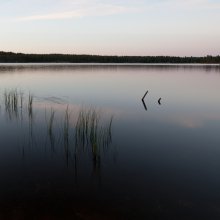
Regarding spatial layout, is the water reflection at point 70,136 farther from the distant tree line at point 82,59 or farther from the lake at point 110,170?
the distant tree line at point 82,59

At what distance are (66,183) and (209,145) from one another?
20.9ft

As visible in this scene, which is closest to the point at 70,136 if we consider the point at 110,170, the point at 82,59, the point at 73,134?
the point at 73,134

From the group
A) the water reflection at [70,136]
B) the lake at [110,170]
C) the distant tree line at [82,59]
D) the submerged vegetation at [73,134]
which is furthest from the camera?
the distant tree line at [82,59]

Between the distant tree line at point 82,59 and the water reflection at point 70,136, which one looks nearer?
the water reflection at point 70,136

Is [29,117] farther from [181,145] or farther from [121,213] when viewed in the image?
[121,213]

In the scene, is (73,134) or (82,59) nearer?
(73,134)

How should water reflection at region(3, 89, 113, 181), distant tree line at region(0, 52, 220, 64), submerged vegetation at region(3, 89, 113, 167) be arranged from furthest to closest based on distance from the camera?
distant tree line at region(0, 52, 220, 64)
submerged vegetation at region(3, 89, 113, 167)
water reflection at region(3, 89, 113, 181)

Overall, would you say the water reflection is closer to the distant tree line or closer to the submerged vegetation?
the submerged vegetation

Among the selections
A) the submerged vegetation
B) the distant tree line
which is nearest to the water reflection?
the submerged vegetation

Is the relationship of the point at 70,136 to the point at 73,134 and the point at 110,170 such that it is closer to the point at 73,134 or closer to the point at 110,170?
the point at 73,134

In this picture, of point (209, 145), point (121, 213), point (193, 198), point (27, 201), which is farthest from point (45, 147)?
point (209, 145)

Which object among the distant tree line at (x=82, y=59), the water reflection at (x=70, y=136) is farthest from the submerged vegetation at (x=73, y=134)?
the distant tree line at (x=82, y=59)

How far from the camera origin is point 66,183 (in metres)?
7.56

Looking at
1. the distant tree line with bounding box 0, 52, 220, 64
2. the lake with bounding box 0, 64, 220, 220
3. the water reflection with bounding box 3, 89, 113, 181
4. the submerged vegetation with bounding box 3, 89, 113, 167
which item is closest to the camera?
the lake with bounding box 0, 64, 220, 220
